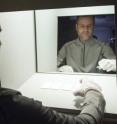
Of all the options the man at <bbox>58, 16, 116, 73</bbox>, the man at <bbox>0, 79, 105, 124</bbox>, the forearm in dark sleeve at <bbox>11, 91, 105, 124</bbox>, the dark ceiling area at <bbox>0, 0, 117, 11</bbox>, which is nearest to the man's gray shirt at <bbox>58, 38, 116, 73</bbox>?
the man at <bbox>58, 16, 116, 73</bbox>

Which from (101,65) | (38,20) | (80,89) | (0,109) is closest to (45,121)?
(0,109)

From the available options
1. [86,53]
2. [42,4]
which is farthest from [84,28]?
[42,4]

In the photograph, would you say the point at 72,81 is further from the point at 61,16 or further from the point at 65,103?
the point at 61,16

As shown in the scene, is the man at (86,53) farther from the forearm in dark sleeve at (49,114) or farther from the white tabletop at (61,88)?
the forearm in dark sleeve at (49,114)

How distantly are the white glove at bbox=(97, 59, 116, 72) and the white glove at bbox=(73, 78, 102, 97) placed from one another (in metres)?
0.09

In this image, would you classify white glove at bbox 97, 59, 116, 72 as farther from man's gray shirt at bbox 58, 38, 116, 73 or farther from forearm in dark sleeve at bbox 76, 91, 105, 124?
forearm in dark sleeve at bbox 76, 91, 105, 124

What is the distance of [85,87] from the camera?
39.0 inches

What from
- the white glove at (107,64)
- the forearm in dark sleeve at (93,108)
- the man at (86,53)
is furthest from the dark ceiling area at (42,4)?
the forearm in dark sleeve at (93,108)

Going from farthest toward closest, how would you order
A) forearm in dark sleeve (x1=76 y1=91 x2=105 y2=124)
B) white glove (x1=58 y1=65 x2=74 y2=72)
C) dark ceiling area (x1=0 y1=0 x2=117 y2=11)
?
white glove (x1=58 y1=65 x2=74 y2=72) < dark ceiling area (x1=0 y1=0 x2=117 y2=11) < forearm in dark sleeve (x1=76 y1=91 x2=105 y2=124)

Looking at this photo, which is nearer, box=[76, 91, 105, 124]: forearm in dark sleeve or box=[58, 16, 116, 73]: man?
box=[76, 91, 105, 124]: forearm in dark sleeve

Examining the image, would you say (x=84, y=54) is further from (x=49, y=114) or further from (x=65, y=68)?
(x=49, y=114)

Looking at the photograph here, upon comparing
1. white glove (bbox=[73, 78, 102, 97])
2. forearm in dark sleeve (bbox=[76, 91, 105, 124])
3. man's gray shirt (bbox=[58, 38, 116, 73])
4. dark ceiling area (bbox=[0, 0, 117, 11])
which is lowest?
forearm in dark sleeve (bbox=[76, 91, 105, 124])

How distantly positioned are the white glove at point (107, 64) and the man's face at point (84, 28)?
0.42 feet

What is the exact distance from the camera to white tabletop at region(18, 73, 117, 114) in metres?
1.03
